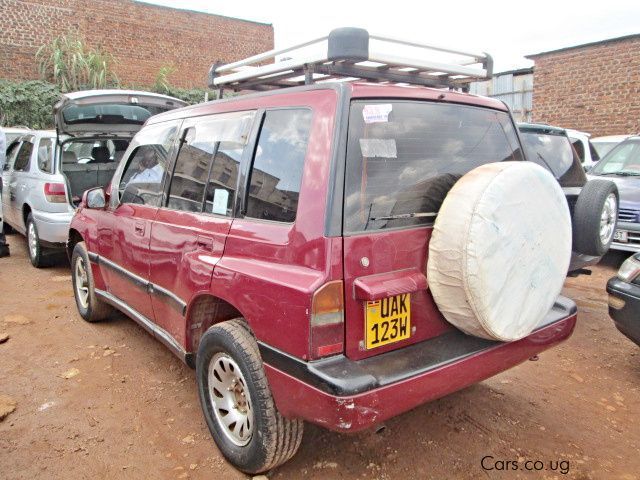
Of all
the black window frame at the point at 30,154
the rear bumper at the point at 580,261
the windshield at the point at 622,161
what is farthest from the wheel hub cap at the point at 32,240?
the windshield at the point at 622,161

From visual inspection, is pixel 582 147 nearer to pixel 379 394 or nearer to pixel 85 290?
pixel 85 290

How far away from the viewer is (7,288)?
5660 millimetres

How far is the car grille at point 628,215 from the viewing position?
19.8 ft

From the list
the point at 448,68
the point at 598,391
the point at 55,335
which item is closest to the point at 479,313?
the point at 448,68

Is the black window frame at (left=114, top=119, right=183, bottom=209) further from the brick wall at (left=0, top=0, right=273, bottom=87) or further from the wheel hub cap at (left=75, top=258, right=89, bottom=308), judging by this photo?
the brick wall at (left=0, top=0, right=273, bottom=87)

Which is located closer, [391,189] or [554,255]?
[391,189]

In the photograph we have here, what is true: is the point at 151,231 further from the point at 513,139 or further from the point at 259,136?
the point at 513,139

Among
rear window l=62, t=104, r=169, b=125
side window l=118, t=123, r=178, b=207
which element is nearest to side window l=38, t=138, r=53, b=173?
rear window l=62, t=104, r=169, b=125

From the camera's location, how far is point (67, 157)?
665 centimetres

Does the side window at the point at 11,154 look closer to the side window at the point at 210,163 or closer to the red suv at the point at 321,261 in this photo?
the side window at the point at 210,163

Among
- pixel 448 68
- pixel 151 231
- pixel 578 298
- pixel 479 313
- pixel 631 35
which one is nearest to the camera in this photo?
pixel 479 313

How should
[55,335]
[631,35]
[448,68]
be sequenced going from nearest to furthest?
[448,68]
[55,335]
[631,35]

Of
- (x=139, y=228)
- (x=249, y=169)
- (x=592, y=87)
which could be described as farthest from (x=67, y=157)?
(x=592, y=87)

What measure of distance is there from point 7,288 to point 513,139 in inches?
219
